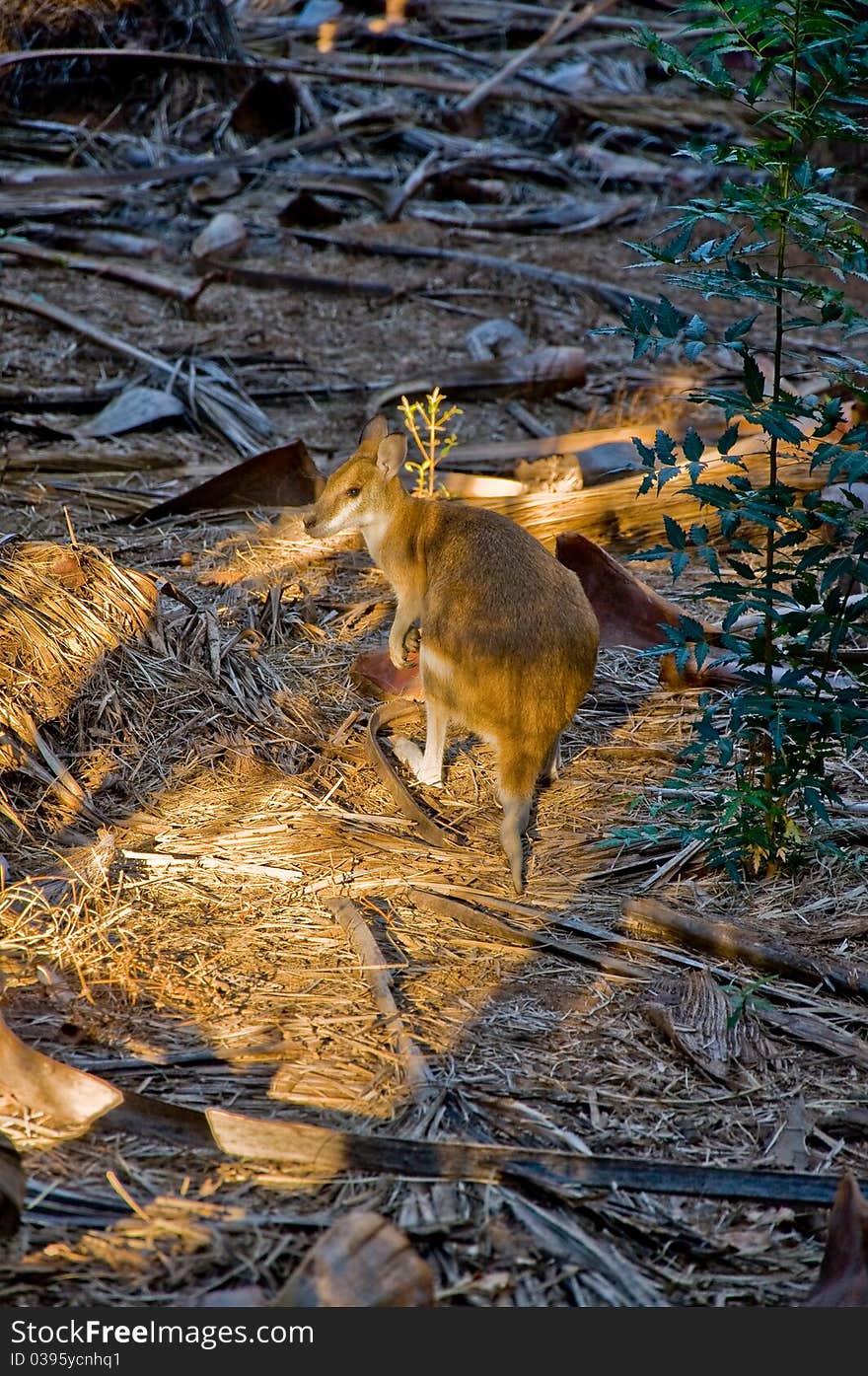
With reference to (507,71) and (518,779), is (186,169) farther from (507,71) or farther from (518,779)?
(518,779)

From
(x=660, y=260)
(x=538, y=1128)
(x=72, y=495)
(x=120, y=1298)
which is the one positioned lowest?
(x=72, y=495)

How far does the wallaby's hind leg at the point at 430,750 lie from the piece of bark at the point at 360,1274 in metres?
2.05

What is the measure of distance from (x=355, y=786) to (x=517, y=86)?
418 inches

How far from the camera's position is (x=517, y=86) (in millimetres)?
12719

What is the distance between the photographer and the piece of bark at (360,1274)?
78.0 inches

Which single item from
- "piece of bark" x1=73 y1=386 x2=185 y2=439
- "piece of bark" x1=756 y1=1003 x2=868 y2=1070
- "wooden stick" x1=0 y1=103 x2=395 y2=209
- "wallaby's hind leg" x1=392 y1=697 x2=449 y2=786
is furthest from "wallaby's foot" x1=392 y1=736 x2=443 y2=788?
"wooden stick" x1=0 y1=103 x2=395 y2=209

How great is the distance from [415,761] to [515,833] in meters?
0.73

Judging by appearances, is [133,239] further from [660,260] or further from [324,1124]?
[324,1124]

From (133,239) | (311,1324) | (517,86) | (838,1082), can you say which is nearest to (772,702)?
(838,1082)

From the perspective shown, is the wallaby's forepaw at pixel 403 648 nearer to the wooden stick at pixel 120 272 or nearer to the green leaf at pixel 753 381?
the green leaf at pixel 753 381

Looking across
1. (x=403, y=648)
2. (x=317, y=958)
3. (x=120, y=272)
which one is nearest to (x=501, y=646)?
(x=403, y=648)

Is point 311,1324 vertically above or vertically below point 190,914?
above

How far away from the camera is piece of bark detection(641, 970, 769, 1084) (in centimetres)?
278

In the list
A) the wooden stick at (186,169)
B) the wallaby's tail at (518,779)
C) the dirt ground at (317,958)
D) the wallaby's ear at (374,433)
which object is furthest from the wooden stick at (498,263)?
the wallaby's tail at (518,779)
